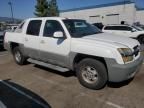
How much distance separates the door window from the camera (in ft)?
18.4

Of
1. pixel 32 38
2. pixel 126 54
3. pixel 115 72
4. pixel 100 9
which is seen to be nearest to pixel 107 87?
pixel 115 72

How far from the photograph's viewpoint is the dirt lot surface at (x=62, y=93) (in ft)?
13.6

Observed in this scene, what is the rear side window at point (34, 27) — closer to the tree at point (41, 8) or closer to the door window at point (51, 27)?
the door window at point (51, 27)

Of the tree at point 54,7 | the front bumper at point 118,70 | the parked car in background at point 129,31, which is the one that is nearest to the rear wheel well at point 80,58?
the front bumper at point 118,70

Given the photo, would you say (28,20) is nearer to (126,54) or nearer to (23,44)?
(23,44)

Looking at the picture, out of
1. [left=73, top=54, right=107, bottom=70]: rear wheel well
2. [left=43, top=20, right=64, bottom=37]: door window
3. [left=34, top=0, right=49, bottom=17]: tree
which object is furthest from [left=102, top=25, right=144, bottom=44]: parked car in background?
[left=34, top=0, right=49, bottom=17]: tree

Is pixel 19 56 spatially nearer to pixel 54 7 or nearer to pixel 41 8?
pixel 41 8

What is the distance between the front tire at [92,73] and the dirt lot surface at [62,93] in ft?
0.56

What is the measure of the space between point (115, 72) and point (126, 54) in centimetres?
49

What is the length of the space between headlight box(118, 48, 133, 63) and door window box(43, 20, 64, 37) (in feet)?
6.68

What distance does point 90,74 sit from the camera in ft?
15.8

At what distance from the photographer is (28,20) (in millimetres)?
6910

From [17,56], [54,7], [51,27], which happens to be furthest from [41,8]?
[51,27]

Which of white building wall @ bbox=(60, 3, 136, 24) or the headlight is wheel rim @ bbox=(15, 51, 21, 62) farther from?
white building wall @ bbox=(60, 3, 136, 24)
